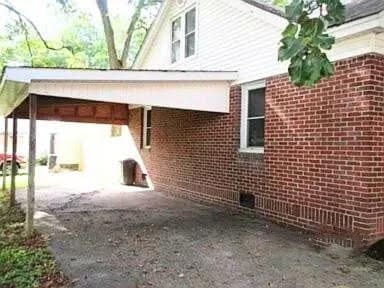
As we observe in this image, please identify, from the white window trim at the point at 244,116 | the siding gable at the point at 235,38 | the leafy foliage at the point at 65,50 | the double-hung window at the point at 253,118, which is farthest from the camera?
Answer: the leafy foliage at the point at 65,50

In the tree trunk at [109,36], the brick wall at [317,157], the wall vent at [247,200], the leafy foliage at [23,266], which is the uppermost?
the tree trunk at [109,36]

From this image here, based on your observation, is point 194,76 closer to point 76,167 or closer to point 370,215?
point 370,215

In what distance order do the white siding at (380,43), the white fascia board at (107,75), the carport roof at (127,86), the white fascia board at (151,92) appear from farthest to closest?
the white fascia board at (151,92) < the carport roof at (127,86) < the white fascia board at (107,75) < the white siding at (380,43)

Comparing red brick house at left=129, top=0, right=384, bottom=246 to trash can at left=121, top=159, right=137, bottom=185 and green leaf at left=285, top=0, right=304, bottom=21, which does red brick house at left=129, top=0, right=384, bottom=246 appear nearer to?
trash can at left=121, top=159, right=137, bottom=185

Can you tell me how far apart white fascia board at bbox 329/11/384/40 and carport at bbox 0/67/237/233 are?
11.4ft

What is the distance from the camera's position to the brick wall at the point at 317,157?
7168 millimetres

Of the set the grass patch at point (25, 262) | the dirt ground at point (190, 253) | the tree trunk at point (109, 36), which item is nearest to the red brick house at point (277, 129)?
the dirt ground at point (190, 253)

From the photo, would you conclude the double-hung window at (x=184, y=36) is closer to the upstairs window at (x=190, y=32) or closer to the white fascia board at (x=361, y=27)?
the upstairs window at (x=190, y=32)

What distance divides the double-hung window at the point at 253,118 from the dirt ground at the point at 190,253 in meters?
1.63

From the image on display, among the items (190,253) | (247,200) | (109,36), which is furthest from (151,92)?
(109,36)

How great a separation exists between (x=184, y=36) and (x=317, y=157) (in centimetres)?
690

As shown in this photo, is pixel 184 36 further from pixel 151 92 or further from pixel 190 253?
pixel 190 253

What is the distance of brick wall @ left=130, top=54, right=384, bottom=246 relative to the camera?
717 cm

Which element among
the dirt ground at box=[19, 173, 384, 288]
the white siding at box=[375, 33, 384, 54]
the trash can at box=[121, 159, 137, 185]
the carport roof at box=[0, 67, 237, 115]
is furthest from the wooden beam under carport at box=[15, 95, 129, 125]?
the white siding at box=[375, 33, 384, 54]
